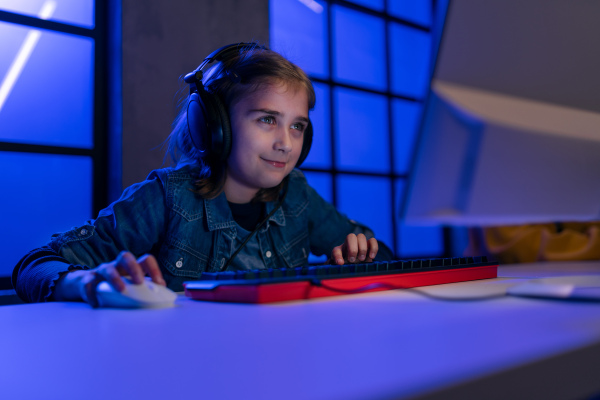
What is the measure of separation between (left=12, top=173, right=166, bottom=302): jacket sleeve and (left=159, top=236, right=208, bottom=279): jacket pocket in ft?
0.13

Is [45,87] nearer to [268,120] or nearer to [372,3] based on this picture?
[268,120]

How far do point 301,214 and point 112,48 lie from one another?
1.07 meters

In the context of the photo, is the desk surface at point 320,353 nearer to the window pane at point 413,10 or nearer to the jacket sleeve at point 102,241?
the jacket sleeve at point 102,241

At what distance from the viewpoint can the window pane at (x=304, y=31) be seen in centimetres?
236

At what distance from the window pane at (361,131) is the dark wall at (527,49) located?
2059mm

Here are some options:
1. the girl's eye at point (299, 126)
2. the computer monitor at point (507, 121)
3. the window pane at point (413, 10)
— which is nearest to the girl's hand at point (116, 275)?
the computer monitor at point (507, 121)

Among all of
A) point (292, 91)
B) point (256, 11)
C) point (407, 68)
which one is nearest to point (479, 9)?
point (292, 91)

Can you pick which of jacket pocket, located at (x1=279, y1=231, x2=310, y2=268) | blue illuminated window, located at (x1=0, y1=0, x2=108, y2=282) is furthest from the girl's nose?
blue illuminated window, located at (x1=0, y1=0, x2=108, y2=282)

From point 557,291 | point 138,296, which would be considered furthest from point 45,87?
point 557,291

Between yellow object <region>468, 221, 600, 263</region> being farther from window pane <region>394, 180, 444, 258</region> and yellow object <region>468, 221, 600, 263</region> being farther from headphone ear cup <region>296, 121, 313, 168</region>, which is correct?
window pane <region>394, 180, 444, 258</region>

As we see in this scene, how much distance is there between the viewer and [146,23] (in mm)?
1802

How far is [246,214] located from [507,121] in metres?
0.80

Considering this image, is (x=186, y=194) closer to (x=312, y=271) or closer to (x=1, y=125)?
(x=312, y=271)

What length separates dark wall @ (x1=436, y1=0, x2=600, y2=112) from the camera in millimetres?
459
